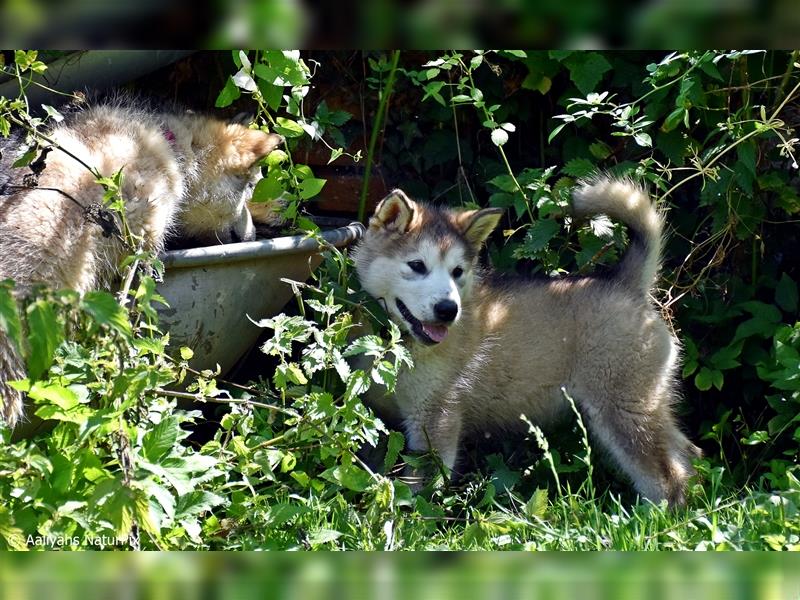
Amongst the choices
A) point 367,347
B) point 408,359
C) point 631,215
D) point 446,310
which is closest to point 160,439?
point 367,347

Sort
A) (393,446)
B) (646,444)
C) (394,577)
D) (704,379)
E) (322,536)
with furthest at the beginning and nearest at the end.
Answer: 1. (704,379)
2. (646,444)
3. (393,446)
4. (322,536)
5. (394,577)

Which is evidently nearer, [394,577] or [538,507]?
[394,577]

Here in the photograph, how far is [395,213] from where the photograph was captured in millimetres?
4273

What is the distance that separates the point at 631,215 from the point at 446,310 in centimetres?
97

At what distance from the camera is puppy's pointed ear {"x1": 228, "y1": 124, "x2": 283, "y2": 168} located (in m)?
4.39

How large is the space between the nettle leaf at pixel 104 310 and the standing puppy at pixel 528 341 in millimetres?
2219

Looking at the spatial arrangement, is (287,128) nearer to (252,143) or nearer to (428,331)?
(252,143)

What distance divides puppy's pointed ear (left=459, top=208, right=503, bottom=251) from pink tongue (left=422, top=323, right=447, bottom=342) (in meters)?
0.46

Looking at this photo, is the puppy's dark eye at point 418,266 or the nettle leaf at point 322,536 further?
the puppy's dark eye at point 418,266

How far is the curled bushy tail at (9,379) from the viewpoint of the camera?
3240mm

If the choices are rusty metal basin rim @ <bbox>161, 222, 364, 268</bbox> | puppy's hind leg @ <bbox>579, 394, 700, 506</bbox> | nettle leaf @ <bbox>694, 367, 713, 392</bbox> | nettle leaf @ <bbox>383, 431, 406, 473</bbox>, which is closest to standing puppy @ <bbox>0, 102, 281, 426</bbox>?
rusty metal basin rim @ <bbox>161, 222, 364, 268</bbox>

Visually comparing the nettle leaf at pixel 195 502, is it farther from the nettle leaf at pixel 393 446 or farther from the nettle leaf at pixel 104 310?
the nettle leaf at pixel 104 310

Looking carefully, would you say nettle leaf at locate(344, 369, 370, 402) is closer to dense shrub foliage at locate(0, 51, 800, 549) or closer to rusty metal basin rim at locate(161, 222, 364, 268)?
dense shrub foliage at locate(0, 51, 800, 549)

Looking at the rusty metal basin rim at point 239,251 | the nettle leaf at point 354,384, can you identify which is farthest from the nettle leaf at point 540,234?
the nettle leaf at point 354,384
